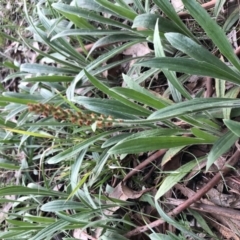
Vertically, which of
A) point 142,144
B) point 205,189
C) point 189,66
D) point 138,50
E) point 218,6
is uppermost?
point 218,6

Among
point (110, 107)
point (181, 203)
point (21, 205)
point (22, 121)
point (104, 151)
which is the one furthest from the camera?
point (21, 205)

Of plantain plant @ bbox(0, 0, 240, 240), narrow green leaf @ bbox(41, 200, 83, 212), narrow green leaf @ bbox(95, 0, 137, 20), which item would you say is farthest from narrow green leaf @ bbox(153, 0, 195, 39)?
narrow green leaf @ bbox(41, 200, 83, 212)

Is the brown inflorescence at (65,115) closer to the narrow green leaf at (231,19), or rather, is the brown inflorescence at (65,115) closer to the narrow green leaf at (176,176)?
the narrow green leaf at (176,176)

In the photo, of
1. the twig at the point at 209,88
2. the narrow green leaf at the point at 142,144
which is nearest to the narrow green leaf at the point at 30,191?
the narrow green leaf at the point at 142,144

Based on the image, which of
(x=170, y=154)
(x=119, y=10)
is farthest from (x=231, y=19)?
(x=170, y=154)

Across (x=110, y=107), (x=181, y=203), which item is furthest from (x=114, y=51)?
(x=181, y=203)

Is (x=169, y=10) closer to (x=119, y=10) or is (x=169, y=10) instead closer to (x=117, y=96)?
(x=119, y=10)

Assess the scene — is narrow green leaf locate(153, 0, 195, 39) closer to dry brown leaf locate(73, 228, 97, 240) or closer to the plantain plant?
the plantain plant

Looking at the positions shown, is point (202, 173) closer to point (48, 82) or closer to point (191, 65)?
point (191, 65)
